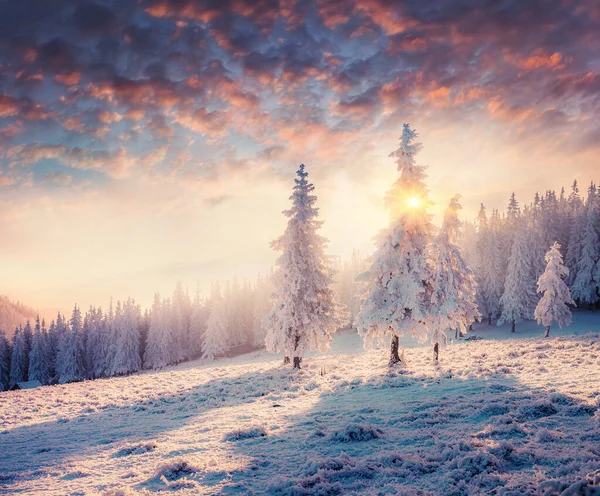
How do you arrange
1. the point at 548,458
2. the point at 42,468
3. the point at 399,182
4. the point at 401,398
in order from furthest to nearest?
the point at 399,182 < the point at 401,398 < the point at 42,468 < the point at 548,458

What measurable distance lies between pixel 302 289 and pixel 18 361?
8516 centimetres

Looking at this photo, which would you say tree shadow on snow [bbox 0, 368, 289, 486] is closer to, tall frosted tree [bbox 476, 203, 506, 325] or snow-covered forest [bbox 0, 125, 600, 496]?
snow-covered forest [bbox 0, 125, 600, 496]

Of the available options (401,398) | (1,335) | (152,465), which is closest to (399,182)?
(401,398)

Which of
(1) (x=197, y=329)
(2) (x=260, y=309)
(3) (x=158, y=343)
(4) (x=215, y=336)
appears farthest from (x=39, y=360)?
(2) (x=260, y=309)

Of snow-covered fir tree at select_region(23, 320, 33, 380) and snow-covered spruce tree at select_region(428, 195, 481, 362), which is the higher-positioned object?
snow-covered spruce tree at select_region(428, 195, 481, 362)

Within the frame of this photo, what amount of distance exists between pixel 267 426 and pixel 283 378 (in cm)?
1183

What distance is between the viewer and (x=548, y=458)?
7371 millimetres

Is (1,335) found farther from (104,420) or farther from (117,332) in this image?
(104,420)

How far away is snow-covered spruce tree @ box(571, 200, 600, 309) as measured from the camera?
187 ft

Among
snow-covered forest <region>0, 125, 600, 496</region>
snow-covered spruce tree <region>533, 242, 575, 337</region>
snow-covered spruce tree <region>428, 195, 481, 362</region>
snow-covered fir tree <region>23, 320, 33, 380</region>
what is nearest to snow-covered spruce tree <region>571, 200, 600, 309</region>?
snow-covered forest <region>0, 125, 600, 496</region>

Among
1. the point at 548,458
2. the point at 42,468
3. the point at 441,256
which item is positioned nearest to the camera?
the point at 548,458

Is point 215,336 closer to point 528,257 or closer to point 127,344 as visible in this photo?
point 127,344

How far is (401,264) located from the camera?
23875 millimetres

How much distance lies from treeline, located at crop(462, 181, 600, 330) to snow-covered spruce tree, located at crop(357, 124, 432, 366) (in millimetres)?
27560
